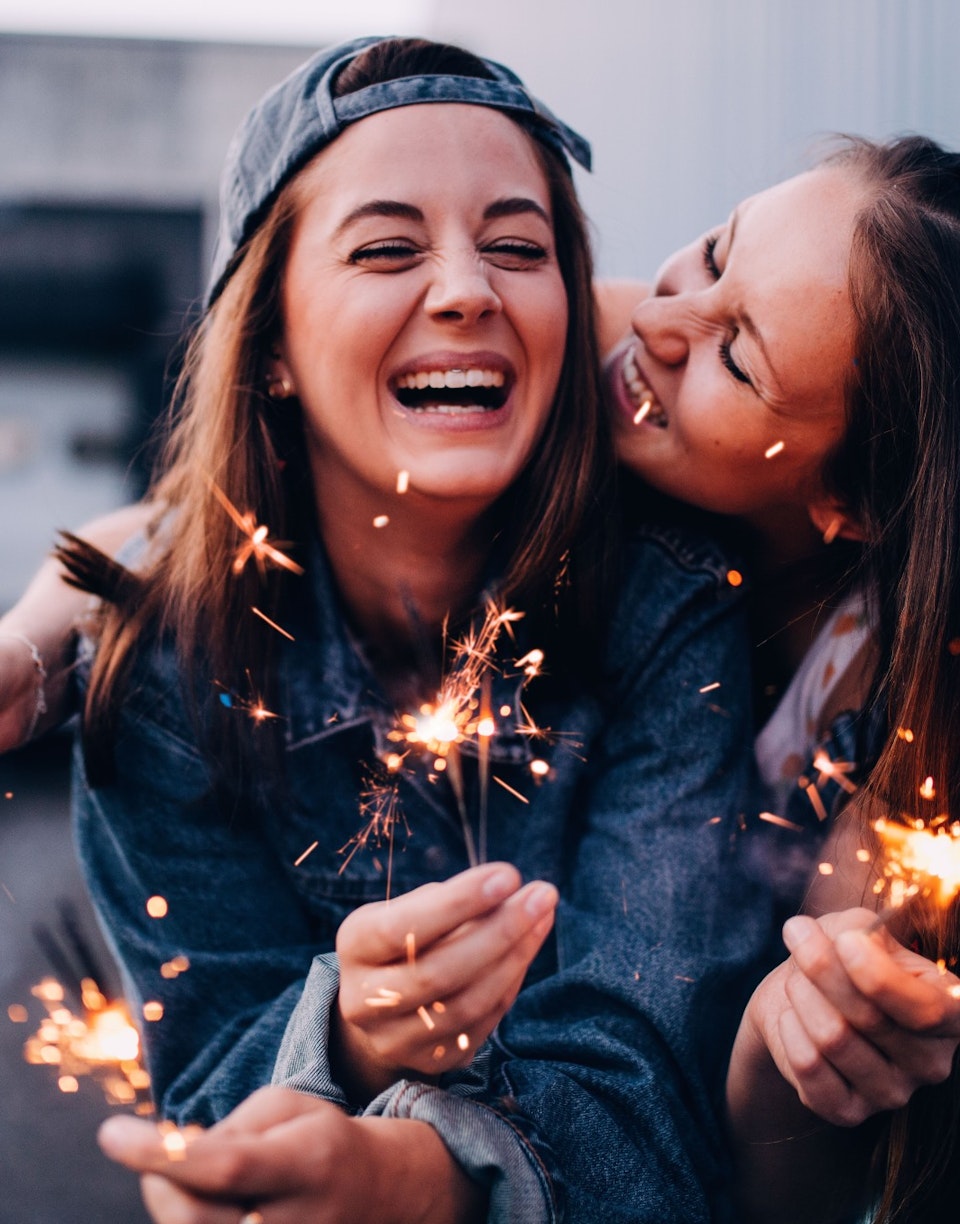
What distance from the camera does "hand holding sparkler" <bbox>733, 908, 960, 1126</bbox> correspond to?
0.85 metres

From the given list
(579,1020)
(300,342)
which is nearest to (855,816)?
(579,1020)

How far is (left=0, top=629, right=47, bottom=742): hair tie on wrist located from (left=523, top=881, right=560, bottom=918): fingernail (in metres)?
0.75

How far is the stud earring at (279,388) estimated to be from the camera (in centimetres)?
132

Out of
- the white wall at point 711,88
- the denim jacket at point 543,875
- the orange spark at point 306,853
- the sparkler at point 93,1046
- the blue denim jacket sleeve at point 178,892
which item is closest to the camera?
the denim jacket at point 543,875

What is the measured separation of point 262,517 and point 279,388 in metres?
0.17

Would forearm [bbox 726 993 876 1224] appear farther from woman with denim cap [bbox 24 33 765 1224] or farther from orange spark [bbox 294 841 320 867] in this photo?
orange spark [bbox 294 841 320 867]

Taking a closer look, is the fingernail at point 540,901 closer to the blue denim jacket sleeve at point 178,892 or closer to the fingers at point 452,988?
the fingers at point 452,988

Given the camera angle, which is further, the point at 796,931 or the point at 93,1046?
the point at 93,1046

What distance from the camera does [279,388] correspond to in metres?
1.33

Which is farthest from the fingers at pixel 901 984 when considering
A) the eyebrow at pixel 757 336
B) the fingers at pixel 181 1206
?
the eyebrow at pixel 757 336

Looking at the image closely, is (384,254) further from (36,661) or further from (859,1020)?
(859,1020)

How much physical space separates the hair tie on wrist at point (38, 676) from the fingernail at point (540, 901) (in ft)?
2.45

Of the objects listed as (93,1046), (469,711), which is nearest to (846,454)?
(469,711)

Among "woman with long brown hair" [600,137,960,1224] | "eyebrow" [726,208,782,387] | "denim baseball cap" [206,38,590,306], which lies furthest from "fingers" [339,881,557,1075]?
"denim baseball cap" [206,38,590,306]
